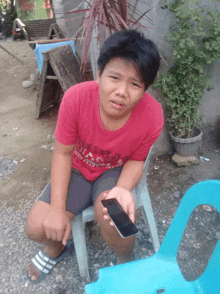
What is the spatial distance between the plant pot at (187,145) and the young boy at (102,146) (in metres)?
1.23

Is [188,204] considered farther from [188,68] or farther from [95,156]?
[188,68]

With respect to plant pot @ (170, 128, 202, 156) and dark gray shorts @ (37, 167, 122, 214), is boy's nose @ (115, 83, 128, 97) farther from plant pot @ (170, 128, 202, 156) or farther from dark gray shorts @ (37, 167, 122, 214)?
plant pot @ (170, 128, 202, 156)

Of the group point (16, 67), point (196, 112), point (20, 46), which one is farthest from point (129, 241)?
point (20, 46)

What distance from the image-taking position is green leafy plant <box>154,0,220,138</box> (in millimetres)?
2207

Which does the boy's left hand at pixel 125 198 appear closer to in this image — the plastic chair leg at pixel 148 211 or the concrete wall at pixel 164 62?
the plastic chair leg at pixel 148 211

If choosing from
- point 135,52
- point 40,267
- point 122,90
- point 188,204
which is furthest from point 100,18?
point 40,267

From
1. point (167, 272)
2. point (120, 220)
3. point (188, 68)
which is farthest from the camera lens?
point (188, 68)

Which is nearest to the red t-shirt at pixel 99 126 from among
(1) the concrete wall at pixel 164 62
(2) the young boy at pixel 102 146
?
(2) the young boy at pixel 102 146

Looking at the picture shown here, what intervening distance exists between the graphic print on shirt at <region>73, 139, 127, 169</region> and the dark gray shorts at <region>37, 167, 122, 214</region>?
0.05m

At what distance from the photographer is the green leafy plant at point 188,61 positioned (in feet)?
7.24

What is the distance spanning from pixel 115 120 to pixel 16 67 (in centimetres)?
589

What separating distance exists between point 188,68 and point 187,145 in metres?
0.80

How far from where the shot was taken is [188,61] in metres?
2.30

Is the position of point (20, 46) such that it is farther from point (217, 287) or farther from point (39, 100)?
point (217, 287)
